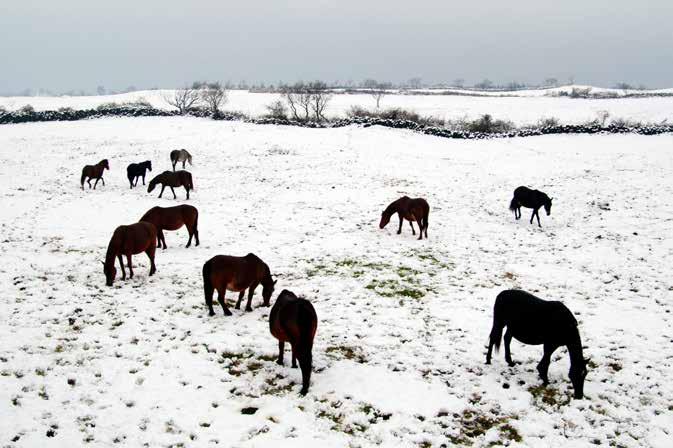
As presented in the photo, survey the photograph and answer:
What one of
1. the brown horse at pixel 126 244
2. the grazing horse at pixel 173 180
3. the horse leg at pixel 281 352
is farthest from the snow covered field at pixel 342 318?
the grazing horse at pixel 173 180

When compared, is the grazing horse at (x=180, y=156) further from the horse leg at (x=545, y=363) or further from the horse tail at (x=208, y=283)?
the horse leg at (x=545, y=363)

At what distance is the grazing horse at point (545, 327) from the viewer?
6.82 meters

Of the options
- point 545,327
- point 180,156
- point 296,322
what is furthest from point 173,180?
point 545,327

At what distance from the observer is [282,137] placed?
1375 inches

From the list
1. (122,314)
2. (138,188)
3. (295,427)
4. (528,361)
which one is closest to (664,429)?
(528,361)

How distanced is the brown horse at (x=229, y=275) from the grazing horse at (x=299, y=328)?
6.80ft

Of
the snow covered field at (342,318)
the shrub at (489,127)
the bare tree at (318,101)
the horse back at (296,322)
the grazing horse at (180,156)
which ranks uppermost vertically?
the bare tree at (318,101)

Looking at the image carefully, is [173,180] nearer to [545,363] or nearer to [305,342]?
Answer: [305,342]

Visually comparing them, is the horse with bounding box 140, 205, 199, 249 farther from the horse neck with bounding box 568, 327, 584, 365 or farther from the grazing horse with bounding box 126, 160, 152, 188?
the horse neck with bounding box 568, 327, 584, 365

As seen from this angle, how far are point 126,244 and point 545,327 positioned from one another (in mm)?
9236

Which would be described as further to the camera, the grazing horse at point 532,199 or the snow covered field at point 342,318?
the grazing horse at point 532,199

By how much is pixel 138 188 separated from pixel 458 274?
16.8 m

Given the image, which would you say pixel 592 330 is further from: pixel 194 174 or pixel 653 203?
pixel 194 174

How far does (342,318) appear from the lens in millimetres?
9305
